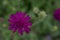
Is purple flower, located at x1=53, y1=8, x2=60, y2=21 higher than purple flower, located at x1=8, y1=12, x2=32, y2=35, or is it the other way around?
purple flower, located at x1=53, y1=8, x2=60, y2=21

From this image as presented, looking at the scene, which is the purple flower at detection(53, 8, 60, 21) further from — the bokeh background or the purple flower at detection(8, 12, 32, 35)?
the purple flower at detection(8, 12, 32, 35)

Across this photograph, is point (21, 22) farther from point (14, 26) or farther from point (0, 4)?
point (0, 4)

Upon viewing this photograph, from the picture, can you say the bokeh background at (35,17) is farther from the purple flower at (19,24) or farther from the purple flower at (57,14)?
the purple flower at (19,24)

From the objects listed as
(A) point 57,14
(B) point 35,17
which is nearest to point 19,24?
(B) point 35,17

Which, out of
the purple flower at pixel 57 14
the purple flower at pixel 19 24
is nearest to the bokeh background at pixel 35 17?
the purple flower at pixel 57 14

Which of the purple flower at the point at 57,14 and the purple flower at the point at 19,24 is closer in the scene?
the purple flower at the point at 19,24

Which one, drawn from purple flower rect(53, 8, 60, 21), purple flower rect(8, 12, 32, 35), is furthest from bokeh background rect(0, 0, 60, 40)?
purple flower rect(8, 12, 32, 35)

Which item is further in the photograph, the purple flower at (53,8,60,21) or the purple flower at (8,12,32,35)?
the purple flower at (53,8,60,21)

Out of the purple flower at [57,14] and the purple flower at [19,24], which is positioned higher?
the purple flower at [57,14]

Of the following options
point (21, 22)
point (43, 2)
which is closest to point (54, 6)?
point (43, 2)

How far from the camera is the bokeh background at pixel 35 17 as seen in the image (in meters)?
1.38

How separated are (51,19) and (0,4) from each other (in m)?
0.49

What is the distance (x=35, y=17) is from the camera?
Answer: 1323 millimetres

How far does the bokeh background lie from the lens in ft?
4.52
